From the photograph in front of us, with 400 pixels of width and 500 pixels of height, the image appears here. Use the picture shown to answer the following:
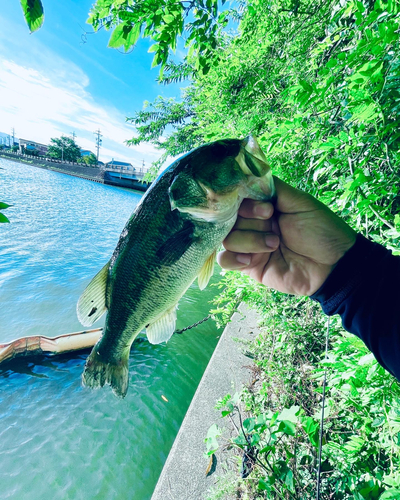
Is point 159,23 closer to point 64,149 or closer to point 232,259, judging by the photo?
point 232,259

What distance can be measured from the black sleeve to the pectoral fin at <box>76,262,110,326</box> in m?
1.68

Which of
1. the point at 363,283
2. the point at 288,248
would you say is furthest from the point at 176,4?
the point at 363,283

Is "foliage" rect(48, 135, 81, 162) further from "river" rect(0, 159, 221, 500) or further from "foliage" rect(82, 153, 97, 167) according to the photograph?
"river" rect(0, 159, 221, 500)

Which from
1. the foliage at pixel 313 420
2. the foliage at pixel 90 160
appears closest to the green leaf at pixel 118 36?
the foliage at pixel 313 420

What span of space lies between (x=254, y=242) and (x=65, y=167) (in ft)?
223

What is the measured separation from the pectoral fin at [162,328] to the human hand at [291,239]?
0.63 metres

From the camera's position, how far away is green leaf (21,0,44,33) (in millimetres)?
1143

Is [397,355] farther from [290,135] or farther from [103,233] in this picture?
[103,233]

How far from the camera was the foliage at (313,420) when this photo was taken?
1670mm

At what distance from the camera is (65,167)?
188 feet

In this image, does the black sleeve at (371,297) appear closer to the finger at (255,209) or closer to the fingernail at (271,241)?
the fingernail at (271,241)

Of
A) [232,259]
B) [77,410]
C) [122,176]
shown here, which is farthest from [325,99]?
[122,176]

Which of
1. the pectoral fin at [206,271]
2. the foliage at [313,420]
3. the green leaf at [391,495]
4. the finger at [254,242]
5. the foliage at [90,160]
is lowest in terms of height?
the foliage at [90,160]

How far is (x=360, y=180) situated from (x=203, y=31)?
7.14 ft
